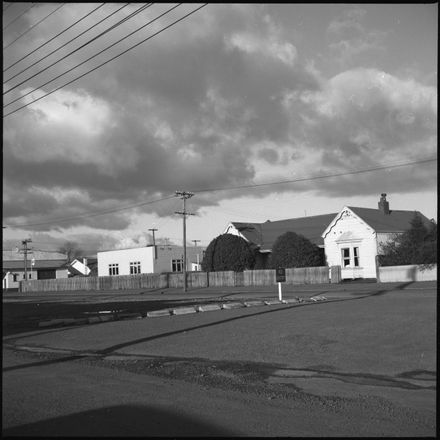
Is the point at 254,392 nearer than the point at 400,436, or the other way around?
the point at 400,436

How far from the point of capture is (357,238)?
5400 centimetres

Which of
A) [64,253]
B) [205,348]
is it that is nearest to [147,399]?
[205,348]

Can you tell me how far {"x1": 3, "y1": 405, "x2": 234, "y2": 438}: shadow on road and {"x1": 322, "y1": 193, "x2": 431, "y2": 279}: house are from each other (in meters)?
45.8

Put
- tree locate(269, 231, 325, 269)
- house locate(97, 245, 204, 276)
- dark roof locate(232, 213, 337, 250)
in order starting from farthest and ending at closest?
1. house locate(97, 245, 204, 276)
2. dark roof locate(232, 213, 337, 250)
3. tree locate(269, 231, 325, 269)

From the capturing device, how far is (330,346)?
514 inches

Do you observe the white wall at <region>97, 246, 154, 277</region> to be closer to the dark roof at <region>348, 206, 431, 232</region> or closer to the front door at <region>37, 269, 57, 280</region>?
the dark roof at <region>348, 206, 431, 232</region>

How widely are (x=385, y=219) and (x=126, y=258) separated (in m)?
39.7

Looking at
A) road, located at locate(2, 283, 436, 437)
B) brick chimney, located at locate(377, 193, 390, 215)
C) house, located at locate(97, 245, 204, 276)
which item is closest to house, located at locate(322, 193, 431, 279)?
brick chimney, located at locate(377, 193, 390, 215)

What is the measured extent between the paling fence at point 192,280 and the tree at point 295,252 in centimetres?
152

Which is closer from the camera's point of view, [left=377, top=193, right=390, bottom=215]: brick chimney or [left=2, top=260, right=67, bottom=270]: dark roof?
[left=377, top=193, right=390, bottom=215]: brick chimney

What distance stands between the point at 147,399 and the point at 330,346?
590cm

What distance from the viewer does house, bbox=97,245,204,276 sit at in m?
80.7

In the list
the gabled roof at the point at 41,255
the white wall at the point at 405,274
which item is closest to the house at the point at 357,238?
the white wall at the point at 405,274

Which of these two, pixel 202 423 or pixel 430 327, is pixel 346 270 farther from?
pixel 202 423
